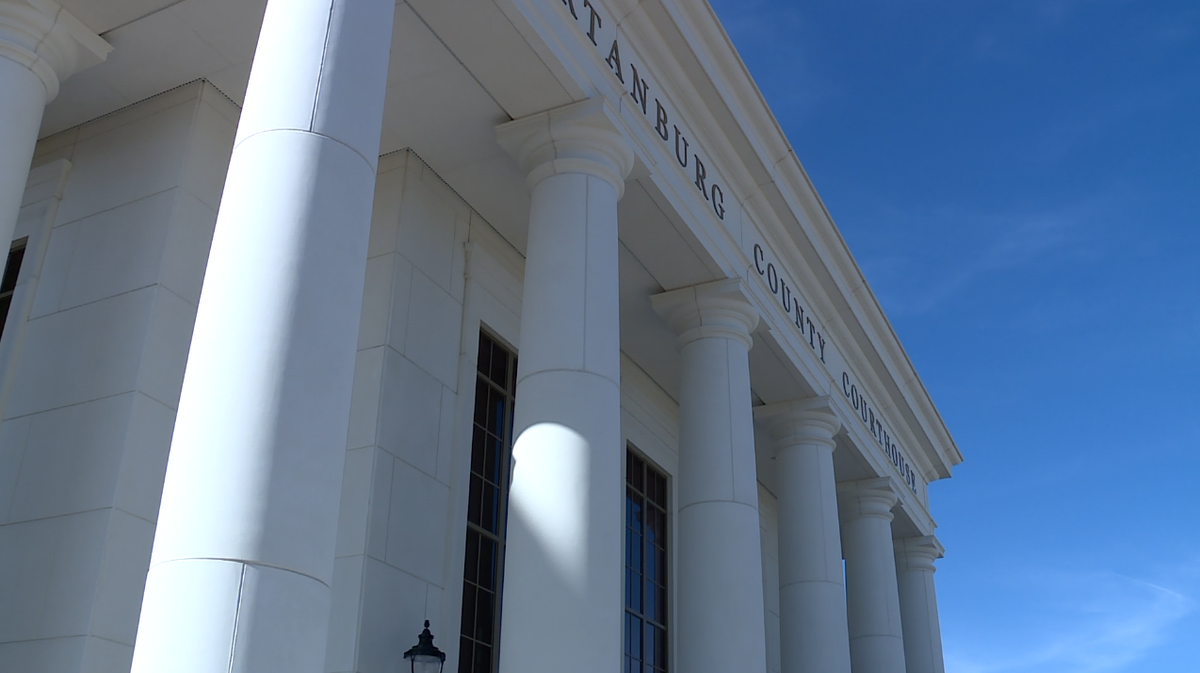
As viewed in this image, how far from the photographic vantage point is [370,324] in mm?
16750

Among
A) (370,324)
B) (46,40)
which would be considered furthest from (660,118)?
(46,40)

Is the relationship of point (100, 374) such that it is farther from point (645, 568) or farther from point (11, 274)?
point (645, 568)

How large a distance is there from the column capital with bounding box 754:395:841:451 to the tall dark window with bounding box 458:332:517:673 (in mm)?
7845

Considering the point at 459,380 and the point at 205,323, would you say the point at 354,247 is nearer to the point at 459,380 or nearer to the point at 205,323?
the point at 205,323

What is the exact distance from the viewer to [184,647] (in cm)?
780

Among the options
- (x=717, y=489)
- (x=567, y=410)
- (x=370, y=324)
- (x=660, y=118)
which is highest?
(x=660, y=118)

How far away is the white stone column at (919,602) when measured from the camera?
1358 inches

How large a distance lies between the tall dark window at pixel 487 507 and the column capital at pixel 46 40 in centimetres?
785

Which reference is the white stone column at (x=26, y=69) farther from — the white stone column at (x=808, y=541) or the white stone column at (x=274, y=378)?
the white stone column at (x=808, y=541)

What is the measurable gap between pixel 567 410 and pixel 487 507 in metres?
4.78

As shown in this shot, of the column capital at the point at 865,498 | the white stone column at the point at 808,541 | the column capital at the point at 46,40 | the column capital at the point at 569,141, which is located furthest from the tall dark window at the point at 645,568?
the column capital at the point at 46,40

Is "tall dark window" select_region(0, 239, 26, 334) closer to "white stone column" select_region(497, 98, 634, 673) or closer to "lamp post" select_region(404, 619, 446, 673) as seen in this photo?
"white stone column" select_region(497, 98, 634, 673)

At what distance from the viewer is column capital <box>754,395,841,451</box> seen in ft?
84.4

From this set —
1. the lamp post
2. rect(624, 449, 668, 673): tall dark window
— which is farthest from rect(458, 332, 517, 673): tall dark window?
rect(624, 449, 668, 673): tall dark window
